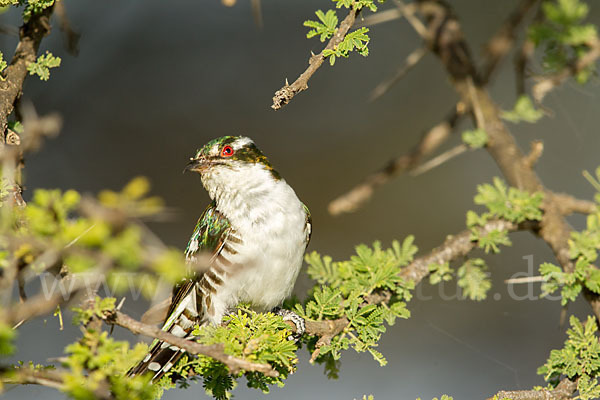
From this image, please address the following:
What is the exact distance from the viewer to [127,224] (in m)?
1.20

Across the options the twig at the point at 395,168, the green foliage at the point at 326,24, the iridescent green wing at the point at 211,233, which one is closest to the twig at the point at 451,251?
the twig at the point at 395,168

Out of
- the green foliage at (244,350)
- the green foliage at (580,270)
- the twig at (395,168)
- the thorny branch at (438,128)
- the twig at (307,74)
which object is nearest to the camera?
the twig at (307,74)

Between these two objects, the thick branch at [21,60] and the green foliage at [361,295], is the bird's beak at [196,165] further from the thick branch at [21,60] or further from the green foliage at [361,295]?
the thick branch at [21,60]

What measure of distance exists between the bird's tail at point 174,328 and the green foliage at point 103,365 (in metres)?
1.45

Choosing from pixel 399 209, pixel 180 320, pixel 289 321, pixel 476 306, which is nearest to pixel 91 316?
pixel 289 321

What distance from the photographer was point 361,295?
302cm

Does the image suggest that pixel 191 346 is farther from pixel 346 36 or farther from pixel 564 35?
pixel 564 35

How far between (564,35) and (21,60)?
7.80ft

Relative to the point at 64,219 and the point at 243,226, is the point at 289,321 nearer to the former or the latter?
the point at 243,226

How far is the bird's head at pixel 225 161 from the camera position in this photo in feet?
11.9

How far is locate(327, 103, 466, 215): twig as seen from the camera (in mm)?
3439

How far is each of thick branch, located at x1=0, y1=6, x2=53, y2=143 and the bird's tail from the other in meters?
1.34

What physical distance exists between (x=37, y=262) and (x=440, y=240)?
493 centimetres

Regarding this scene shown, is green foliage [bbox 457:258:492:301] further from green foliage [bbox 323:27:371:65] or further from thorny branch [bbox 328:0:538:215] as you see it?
green foliage [bbox 323:27:371:65]
